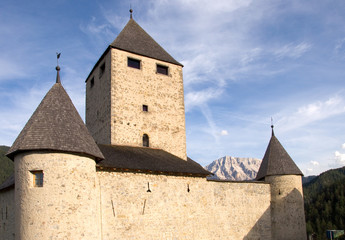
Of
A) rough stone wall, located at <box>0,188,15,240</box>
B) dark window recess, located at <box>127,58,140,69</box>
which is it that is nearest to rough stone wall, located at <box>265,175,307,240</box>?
dark window recess, located at <box>127,58,140,69</box>

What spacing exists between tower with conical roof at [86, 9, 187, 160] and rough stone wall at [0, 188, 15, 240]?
509 cm

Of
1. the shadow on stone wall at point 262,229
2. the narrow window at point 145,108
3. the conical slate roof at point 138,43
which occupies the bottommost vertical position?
the shadow on stone wall at point 262,229

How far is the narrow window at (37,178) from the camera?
11570 mm

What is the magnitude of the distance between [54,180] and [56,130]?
71.0 inches

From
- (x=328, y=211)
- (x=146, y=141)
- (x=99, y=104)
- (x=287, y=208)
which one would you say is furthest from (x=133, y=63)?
(x=328, y=211)

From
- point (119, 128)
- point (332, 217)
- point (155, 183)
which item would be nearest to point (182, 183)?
point (155, 183)

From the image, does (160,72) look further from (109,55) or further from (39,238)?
(39,238)

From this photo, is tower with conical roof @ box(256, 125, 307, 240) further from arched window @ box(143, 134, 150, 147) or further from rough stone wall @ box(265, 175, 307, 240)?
arched window @ box(143, 134, 150, 147)

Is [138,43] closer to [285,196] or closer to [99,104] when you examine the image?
[99,104]

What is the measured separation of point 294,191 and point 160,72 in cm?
1019

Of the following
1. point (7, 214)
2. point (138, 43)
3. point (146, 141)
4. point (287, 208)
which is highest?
point (138, 43)

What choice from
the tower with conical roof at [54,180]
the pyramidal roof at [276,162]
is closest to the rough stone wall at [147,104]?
the tower with conical roof at [54,180]

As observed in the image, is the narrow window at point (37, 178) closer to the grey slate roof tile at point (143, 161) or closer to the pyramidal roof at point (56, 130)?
the pyramidal roof at point (56, 130)

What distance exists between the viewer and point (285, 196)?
1919 cm
